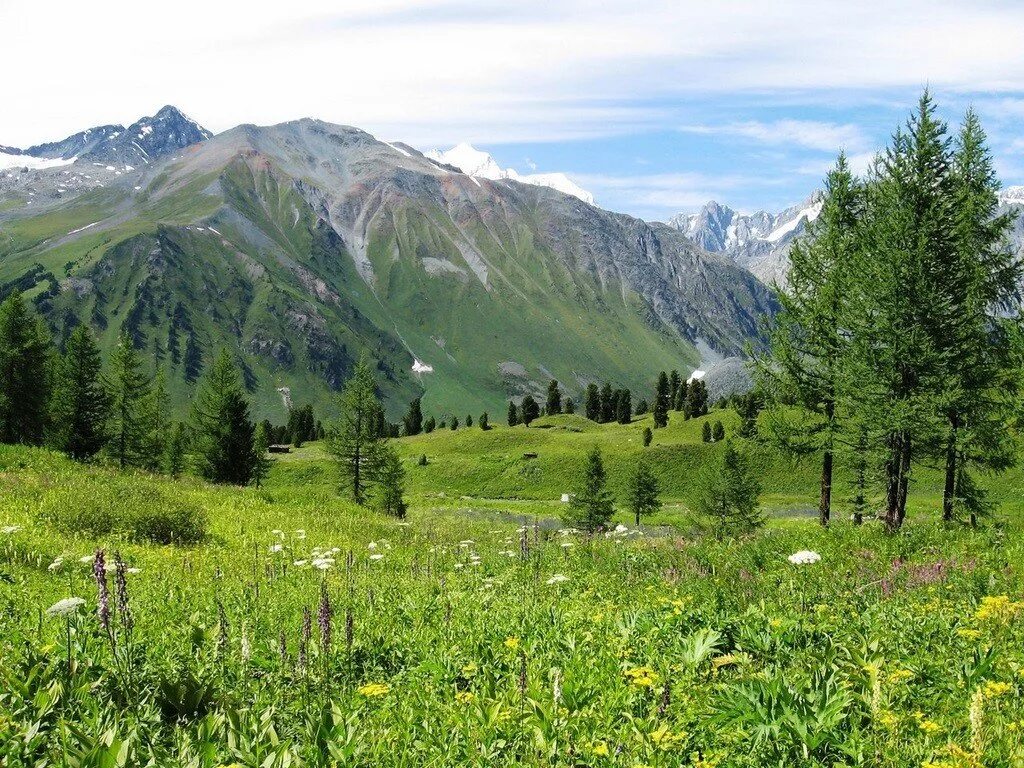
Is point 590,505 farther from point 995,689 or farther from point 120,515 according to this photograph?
point 995,689

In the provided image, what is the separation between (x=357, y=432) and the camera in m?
59.0

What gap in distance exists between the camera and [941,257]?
69.6 feet

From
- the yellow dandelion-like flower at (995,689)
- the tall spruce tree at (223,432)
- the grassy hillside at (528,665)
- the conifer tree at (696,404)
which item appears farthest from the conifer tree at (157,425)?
the conifer tree at (696,404)

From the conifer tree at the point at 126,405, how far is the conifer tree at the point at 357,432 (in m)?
19.6

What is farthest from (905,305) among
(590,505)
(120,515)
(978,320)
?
(590,505)

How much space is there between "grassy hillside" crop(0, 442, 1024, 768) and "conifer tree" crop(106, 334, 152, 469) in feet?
185

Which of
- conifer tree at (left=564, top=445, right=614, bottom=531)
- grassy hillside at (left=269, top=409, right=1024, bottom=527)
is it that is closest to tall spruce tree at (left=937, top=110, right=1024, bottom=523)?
conifer tree at (left=564, top=445, right=614, bottom=531)

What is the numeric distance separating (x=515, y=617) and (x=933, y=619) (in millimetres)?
4796

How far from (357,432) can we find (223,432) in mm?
10615

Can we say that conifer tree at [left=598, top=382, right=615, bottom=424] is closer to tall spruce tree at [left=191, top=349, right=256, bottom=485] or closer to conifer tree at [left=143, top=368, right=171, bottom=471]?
conifer tree at [left=143, top=368, right=171, bottom=471]

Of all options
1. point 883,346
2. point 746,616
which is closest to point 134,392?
point 883,346

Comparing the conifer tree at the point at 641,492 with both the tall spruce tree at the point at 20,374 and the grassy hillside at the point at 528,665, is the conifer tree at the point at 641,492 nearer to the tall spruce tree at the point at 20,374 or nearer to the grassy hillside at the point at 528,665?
the grassy hillside at the point at 528,665

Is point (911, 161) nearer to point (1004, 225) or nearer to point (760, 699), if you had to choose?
point (1004, 225)

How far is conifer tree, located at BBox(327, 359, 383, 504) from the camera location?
57844mm
